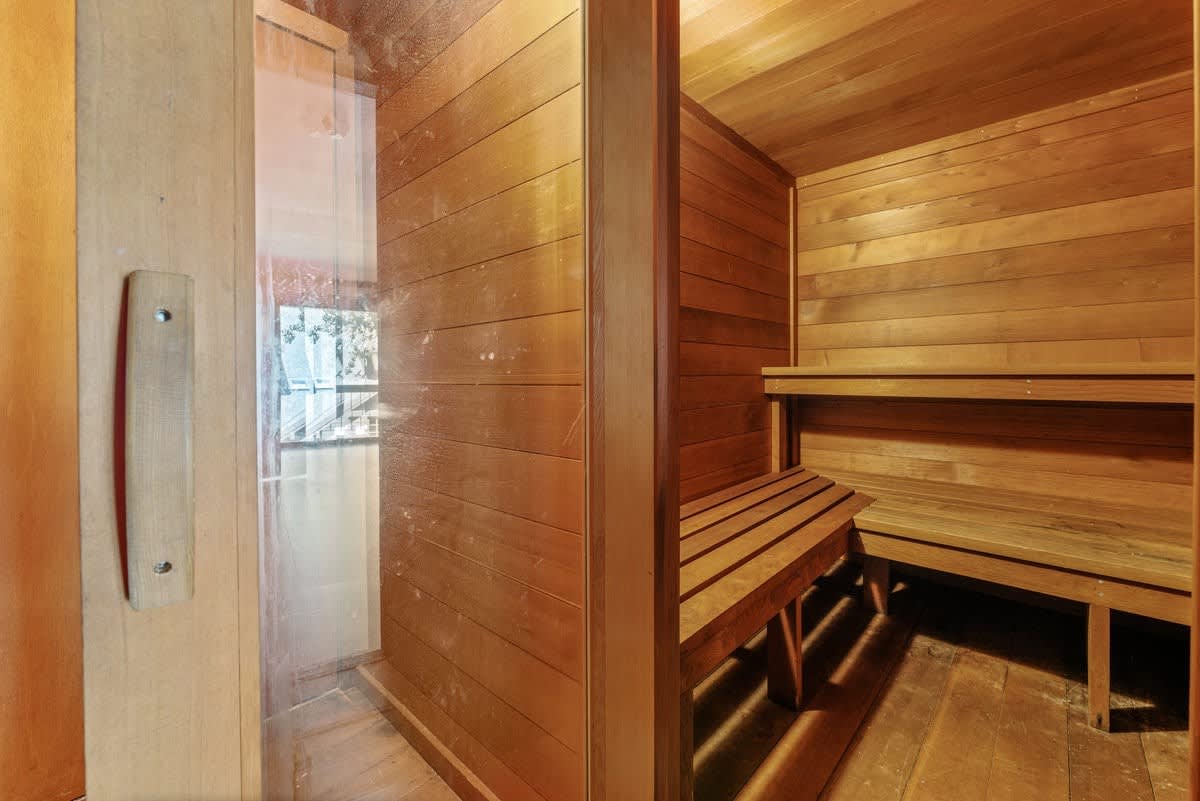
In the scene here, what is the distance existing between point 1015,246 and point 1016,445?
0.77m

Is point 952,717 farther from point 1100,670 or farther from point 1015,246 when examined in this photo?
point 1015,246

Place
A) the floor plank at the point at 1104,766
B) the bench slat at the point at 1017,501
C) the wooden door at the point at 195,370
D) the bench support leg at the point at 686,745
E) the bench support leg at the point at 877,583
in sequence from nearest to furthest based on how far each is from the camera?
1. the wooden door at the point at 195,370
2. the bench support leg at the point at 686,745
3. the floor plank at the point at 1104,766
4. the bench slat at the point at 1017,501
5. the bench support leg at the point at 877,583

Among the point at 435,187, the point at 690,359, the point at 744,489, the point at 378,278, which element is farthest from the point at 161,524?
the point at 744,489

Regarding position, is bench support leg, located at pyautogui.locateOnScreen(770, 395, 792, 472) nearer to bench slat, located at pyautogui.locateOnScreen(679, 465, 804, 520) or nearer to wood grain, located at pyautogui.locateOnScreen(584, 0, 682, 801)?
bench slat, located at pyautogui.locateOnScreen(679, 465, 804, 520)

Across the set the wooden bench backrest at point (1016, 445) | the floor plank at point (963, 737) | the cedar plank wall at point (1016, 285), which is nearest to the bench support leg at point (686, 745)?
the floor plank at point (963, 737)

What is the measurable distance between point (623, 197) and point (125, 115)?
62 cm

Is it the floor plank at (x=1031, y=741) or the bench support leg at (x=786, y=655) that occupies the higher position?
the bench support leg at (x=786, y=655)

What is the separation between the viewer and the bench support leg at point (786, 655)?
1.56 metres

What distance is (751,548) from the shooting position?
4.61 ft

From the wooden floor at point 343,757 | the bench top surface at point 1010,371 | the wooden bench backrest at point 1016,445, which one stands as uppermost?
the bench top surface at point 1010,371

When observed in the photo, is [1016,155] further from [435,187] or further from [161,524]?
[161,524]

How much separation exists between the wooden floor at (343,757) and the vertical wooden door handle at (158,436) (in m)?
0.28

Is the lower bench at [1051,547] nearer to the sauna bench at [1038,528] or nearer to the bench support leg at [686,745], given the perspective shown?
the sauna bench at [1038,528]

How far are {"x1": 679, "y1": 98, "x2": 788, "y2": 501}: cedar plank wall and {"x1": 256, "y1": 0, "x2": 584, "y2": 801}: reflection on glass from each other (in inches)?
31.1
